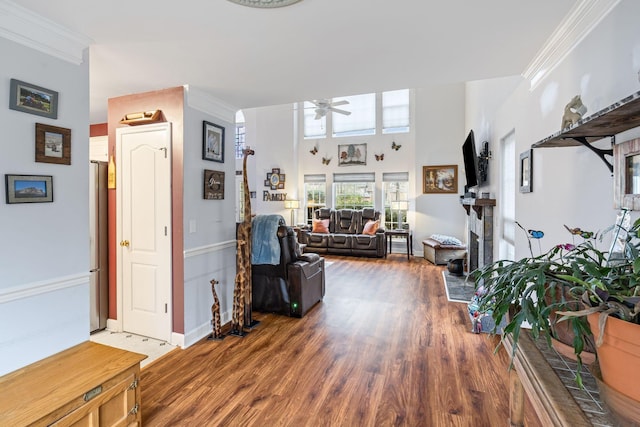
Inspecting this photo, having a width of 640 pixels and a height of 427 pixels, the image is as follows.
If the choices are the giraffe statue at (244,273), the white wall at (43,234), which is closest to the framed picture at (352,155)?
Result: the giraffe statue at (244,273)

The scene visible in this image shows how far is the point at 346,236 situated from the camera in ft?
25.0

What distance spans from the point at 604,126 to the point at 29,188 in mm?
2816

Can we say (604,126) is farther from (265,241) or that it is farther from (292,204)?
(292,204)

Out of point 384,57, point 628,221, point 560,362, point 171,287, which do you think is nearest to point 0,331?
point 171,287

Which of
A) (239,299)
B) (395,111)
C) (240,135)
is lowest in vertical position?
(239,299)

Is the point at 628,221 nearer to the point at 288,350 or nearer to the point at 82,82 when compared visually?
the point at 288,350

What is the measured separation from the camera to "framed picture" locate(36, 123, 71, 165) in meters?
1.83

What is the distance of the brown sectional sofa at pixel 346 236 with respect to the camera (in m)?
7.38

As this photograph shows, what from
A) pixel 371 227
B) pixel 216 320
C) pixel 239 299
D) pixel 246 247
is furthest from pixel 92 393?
pixel 371 227

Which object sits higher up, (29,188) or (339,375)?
(29,188)

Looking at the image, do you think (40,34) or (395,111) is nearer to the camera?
(40,34)

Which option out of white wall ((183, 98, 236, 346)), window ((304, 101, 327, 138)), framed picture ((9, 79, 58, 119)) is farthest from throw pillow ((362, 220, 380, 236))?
framed picture ((9, 79, 58, 119))

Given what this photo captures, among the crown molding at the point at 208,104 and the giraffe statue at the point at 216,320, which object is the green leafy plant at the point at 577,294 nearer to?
the giraffe statue at the point at 216,320

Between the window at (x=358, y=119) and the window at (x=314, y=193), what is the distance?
1.33 metres
